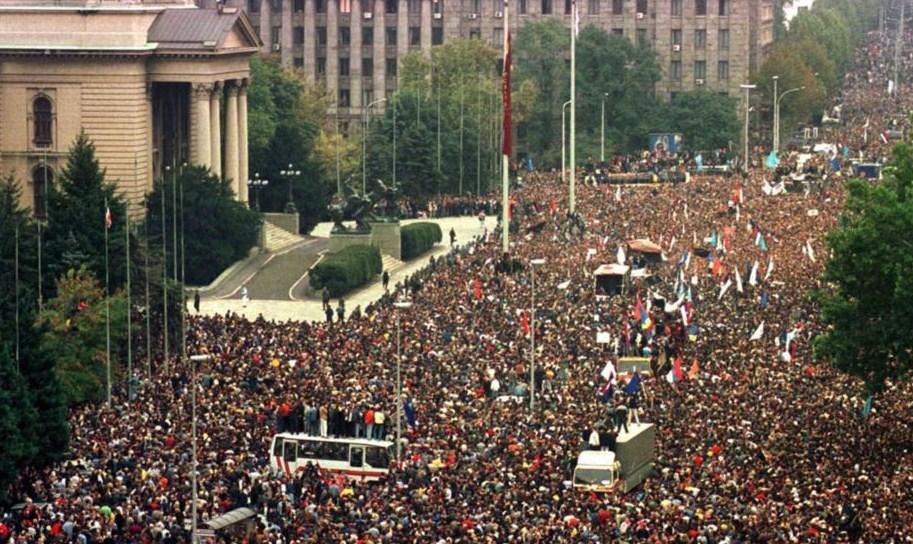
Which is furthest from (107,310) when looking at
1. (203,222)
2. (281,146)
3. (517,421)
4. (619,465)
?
(281,146)

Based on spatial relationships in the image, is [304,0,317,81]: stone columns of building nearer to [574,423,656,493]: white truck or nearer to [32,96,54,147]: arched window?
[32,96,54,147]: arched window

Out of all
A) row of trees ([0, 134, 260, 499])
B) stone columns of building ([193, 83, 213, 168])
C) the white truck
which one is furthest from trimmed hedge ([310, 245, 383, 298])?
the white truck

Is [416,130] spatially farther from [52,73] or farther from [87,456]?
[87,456]

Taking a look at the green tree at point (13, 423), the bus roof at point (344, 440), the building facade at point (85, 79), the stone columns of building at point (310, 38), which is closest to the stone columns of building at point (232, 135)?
the building facade at point (85, 79)

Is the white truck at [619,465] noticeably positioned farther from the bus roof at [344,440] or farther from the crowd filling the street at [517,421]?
the bus roof at [344,440]

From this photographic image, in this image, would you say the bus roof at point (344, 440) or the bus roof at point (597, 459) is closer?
the bus roof at point (597, 459)

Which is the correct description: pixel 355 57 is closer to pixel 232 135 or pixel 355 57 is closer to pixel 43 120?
pixel 232 135
